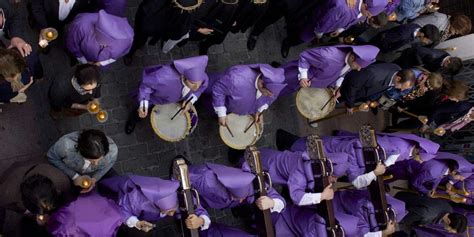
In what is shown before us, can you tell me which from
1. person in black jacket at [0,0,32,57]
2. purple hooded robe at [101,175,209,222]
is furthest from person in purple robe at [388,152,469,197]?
person in black jacket at [0,0,32,57]

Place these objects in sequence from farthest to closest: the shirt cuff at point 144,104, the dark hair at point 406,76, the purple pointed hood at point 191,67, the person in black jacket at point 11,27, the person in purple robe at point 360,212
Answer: the dark hair at point 406,76
the person in purple robe at point 360,212
the shirt cuff at point 144,104
the purple pointed hood at point 191,67
the person in black jacket at point 11,27

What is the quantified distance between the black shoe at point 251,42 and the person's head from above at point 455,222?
4.12 m

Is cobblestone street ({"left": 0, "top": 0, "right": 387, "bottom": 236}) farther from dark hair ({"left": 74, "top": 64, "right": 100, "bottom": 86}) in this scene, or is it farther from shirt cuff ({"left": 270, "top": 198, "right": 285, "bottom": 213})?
shirt cuff ({"left": 270, "top": 198, "right": 285, "bottom": 213})

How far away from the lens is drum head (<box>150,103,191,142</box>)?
6.37 meters

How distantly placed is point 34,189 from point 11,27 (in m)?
1.81

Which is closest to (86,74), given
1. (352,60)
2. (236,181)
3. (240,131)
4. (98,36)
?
(98,36)

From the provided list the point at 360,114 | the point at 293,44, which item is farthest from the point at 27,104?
the point at 360,114

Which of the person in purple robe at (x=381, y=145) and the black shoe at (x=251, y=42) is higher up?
the black shoe at (x=251, y=42)

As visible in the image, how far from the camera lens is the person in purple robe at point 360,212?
663cm

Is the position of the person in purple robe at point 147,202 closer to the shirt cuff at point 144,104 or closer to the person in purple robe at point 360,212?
the shirt cuff at point 144,104

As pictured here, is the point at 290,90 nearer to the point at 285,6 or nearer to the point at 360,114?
the point at 285,6

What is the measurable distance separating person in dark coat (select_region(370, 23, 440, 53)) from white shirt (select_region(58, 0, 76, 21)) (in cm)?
546

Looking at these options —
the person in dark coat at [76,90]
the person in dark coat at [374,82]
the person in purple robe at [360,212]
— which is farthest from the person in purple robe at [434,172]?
the person in dark coat at [76,90]

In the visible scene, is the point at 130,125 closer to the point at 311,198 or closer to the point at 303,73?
the point at 303,73
